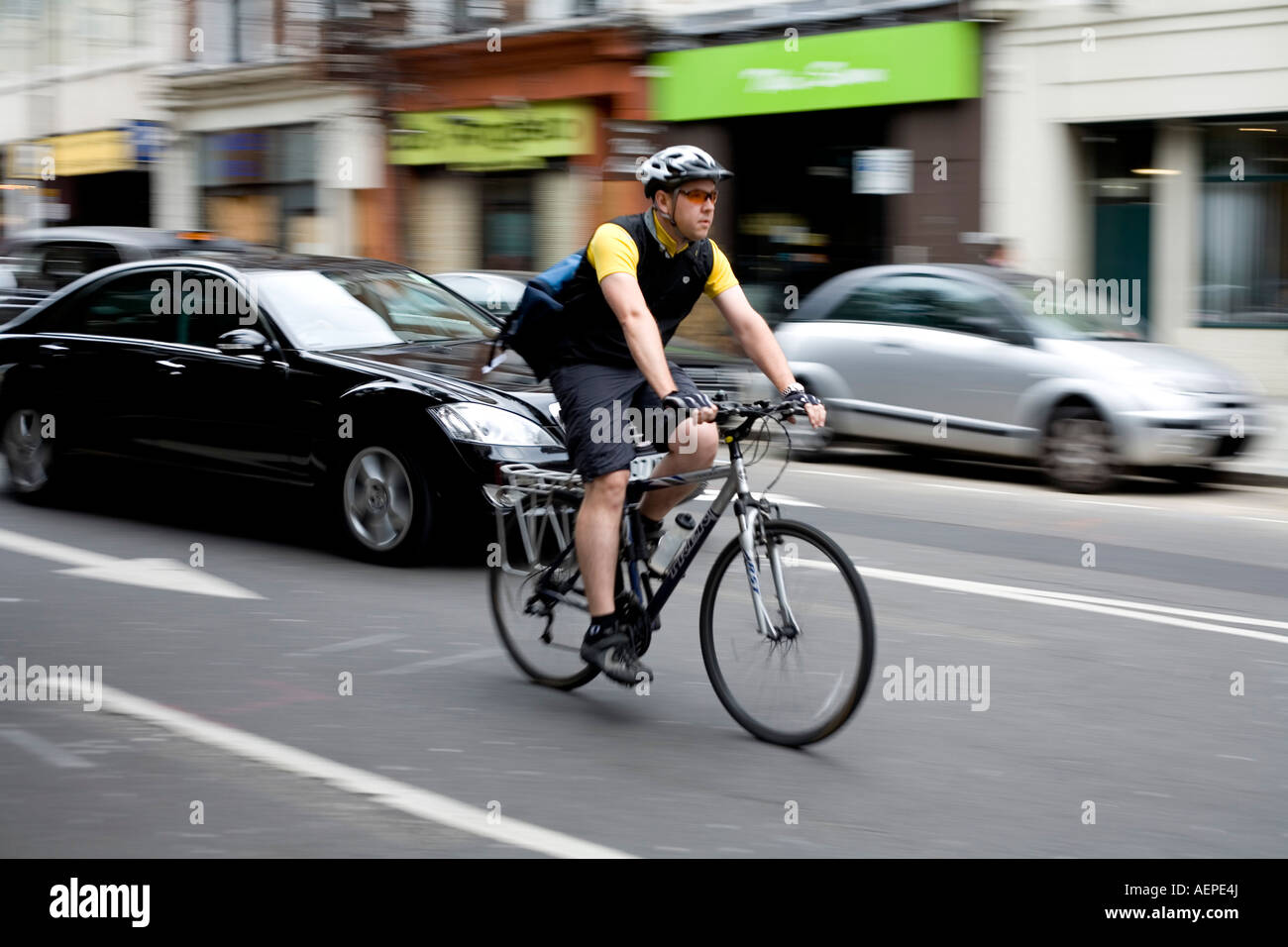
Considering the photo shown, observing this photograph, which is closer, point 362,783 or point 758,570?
point 362,783

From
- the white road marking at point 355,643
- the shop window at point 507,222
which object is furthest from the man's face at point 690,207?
the shop window at point 507,222

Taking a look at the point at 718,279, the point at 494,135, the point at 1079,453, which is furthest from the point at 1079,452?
the point at 494,135

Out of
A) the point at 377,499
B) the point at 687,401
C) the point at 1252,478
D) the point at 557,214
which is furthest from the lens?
the point at 557,214

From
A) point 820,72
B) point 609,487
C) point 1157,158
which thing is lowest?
point 609,487

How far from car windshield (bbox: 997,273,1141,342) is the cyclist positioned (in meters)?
7.41

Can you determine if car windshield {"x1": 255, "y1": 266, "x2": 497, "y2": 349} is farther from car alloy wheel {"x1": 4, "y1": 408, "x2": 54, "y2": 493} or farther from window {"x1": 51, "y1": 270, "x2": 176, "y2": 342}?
car alloy wheel {"x1": 4, "y1": 408, "x2": 54, "y2": 493}

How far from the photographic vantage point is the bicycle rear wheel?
5609 millimetres

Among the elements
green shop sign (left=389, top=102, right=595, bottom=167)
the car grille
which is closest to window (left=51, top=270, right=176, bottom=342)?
the car grille

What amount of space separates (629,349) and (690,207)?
0.48 metres

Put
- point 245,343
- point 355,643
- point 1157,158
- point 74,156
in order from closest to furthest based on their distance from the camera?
point 355,643, point 245,343, point 1157,158, point 74,156

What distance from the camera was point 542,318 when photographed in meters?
5.32

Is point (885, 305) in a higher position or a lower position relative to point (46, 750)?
higher

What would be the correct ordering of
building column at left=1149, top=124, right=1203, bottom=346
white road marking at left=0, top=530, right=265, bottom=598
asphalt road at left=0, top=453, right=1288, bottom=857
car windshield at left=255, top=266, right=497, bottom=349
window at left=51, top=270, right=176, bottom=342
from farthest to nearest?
building column at left=1149, top=124, right=1203, bottom=346 < window at left=51, top=270, right=176, bottom=342 < car windshield at left=255, top=266, right=497, bottom=349 < white road marking at left=0, top=530, right=265, bottom=598 < asphalt road at left=0, top=453, right=1288, bottom=857

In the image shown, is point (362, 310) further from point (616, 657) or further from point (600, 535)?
point (616, 657)
